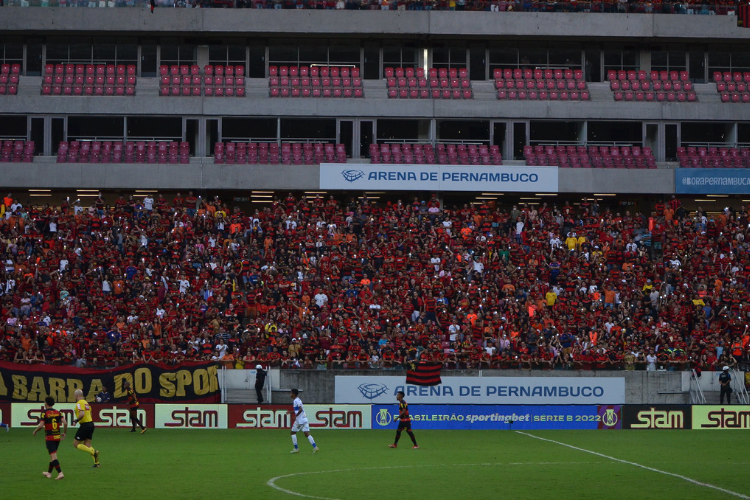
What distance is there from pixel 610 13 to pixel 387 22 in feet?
40.1

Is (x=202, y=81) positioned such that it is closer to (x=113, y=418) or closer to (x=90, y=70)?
(x=90, y=70)

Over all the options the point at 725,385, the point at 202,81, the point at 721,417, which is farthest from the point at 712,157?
the point at 202,81

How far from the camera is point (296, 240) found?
44188 mm

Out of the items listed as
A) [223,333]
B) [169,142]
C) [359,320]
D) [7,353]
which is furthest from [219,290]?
[169,142]

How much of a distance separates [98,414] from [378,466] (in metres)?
14.4

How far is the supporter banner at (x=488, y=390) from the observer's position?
122 feet

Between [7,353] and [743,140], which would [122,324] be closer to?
[7,353]

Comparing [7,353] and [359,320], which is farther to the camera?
[359,320]

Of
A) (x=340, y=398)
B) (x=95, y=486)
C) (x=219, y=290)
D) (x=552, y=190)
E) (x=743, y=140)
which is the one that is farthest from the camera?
(x=743, y=140)

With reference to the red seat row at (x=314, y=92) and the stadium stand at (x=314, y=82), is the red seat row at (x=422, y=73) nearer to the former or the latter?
the stadium stand at (x=314, y=82)

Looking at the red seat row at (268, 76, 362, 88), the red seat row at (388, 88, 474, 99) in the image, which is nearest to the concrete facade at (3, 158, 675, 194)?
the red seat row at (268, 76, 362, 88)

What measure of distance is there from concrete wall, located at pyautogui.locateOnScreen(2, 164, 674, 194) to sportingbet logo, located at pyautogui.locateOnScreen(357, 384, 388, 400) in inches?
607

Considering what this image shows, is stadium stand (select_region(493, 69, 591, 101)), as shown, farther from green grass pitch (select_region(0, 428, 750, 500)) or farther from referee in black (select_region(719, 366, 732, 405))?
green grass pitch (select_region(0, 428, 750, 500))

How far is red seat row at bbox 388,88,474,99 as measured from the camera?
172 ft
